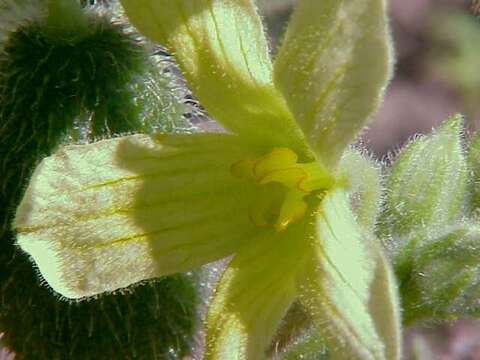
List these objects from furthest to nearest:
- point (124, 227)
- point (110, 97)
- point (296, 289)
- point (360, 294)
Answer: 1. point (110, 97)
2. point (124, 227)
3. point (296, 289)
4. point (360, 294)

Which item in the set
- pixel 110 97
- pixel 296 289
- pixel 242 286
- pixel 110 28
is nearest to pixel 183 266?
pixel 242 286

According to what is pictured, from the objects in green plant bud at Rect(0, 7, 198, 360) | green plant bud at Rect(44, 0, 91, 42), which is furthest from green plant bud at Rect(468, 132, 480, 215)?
green plant bud at Rect(44, 0, 91, 42)

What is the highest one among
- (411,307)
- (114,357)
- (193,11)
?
(193,11)

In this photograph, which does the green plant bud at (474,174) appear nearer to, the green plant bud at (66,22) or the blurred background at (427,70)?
the green plant bud at (66,22)

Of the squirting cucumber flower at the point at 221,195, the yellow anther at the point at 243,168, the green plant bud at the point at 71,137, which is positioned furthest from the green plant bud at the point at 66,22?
the yellow anther at the point at 243,168

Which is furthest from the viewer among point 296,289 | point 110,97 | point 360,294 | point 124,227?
point 110,97

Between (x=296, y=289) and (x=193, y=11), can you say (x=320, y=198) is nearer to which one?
(x=296, y=289)

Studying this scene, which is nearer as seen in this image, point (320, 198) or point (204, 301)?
point (320, 198)

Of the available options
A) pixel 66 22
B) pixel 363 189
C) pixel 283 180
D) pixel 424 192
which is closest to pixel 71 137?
pixel 66 22

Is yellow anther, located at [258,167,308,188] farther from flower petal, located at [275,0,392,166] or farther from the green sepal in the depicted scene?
the green sepal
